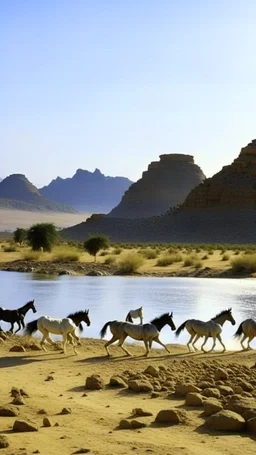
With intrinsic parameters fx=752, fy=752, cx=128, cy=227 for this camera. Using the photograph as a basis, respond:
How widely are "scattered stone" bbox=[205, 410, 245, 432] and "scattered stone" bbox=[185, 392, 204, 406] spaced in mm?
955

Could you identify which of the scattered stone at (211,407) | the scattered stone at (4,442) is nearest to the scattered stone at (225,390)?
the scattered stone at (211,407)

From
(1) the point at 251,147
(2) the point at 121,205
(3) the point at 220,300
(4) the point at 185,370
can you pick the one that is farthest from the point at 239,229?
(4) the point at 185,370

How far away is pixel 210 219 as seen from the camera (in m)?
92.5

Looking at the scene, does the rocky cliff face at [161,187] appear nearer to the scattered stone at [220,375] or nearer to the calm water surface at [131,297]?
the calm water surface at [131,297]

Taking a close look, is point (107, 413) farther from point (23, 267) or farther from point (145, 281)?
point (23, 267)

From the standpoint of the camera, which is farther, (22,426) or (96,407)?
(96,407)

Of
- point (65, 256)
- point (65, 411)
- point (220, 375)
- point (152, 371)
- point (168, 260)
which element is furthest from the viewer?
point (65, 256)

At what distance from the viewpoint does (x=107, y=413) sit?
8.87 m

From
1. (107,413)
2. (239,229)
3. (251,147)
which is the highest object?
(251,147)

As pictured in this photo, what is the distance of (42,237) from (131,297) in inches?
932

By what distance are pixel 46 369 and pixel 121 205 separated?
120828mm

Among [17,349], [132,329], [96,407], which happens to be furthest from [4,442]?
[17,349]

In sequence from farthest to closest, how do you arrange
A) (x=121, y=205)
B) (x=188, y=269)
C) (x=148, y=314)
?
(x=121, y=205) < (x=188, y=269) < (x=148, y=314)

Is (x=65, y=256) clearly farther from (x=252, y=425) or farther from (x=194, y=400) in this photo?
(x=252, y=425)
